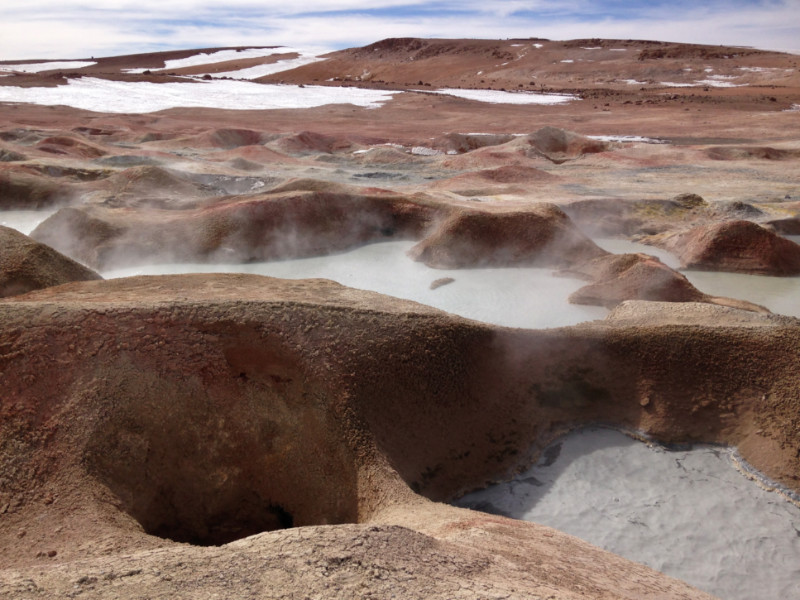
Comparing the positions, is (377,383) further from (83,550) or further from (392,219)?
(392,219)

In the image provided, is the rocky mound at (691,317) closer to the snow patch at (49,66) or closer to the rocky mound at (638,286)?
the rocky mound at (638,286)

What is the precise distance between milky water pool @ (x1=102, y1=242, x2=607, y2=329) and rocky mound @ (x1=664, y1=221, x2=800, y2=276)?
7.10 ft

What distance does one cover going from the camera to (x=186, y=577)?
7.74 ft

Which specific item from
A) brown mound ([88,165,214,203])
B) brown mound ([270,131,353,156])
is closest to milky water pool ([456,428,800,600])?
brown mound ([88,165,214,203])

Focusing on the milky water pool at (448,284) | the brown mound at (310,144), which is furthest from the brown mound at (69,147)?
the milky water pool at (448,284)

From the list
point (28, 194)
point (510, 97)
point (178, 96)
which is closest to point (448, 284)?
point (28, 194)

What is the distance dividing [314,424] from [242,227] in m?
5.81

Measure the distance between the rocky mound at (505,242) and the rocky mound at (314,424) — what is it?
3630 mm

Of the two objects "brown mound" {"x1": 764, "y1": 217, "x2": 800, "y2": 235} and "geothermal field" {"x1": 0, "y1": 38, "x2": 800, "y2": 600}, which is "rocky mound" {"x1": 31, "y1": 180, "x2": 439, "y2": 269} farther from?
"brown mound" {"x1": 764, "y1": 217, "x2": 800, "y2": 235}

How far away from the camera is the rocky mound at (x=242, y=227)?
9141 mm

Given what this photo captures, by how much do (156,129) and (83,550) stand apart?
21.0 m

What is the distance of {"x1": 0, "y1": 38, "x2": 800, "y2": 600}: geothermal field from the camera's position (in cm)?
300

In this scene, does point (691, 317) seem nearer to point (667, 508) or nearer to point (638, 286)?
point (667, 508)

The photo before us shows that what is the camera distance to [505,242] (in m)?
9.13
